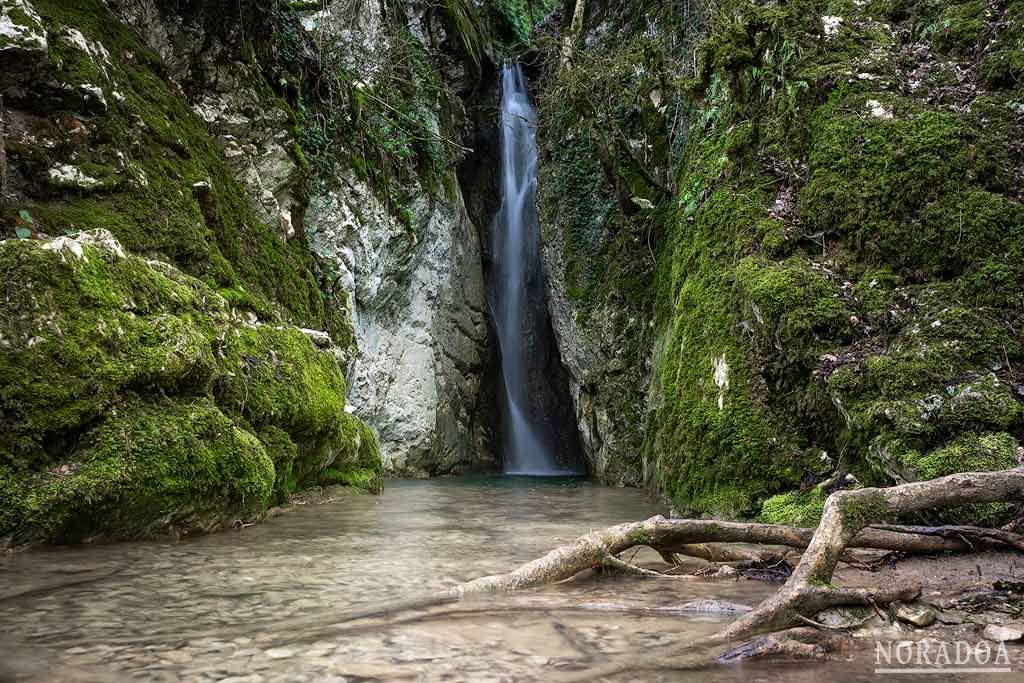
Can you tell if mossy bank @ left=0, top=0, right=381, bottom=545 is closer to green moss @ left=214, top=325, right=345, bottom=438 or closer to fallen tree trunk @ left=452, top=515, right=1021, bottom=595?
green moss @ left=214, top=325, right=345, bottom=438

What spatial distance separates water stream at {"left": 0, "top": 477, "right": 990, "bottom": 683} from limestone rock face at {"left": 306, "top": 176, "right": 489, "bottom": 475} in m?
8.52

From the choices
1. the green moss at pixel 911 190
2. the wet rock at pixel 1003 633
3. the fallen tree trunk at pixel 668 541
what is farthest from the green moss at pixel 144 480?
the green moss at pixel 911 190

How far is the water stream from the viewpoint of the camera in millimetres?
2484

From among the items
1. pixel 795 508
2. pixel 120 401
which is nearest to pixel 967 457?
pixel 795 508

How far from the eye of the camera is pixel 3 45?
586 cm

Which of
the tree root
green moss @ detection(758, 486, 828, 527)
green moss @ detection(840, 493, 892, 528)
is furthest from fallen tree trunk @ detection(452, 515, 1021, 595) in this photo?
green moss @ detection(758, 486, 828, 527)

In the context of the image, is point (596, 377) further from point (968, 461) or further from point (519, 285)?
point (968, 461)

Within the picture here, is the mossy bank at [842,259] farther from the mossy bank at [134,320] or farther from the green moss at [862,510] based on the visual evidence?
the mossy bank at [134,320]

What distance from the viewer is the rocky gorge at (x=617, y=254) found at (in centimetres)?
468

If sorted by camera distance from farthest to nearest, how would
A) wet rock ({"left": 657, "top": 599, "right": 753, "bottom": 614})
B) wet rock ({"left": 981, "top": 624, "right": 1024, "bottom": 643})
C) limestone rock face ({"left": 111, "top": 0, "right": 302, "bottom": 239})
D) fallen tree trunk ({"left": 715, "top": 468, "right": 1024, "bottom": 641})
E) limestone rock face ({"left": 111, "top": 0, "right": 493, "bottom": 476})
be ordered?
limestone rock face ({"left": 111, "top": 0, "right": 493, "bottom": 476}) < limestone rock face ({"left": 111, "top": 0, "right": 302, "bottom": 239}) < wet rock ({"left": 657, "top": 599, "right": 753, "bottom": 614}) < fallen tree trunk ({"left": 715, "top": 468, "right": 1024, "bottom": 641}) < wet rock ({"left": 981, "top": 624, "right": 1024, "bottom": 643})

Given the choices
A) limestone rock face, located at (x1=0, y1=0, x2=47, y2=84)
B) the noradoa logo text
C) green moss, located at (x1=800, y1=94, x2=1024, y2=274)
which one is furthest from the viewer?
limestone rock face, located at (x1=0, y1=0, x2=47, y2=84)

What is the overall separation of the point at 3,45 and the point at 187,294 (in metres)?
2.50

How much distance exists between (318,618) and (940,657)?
8.12 feet

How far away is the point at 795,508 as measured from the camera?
5305 millimetres
